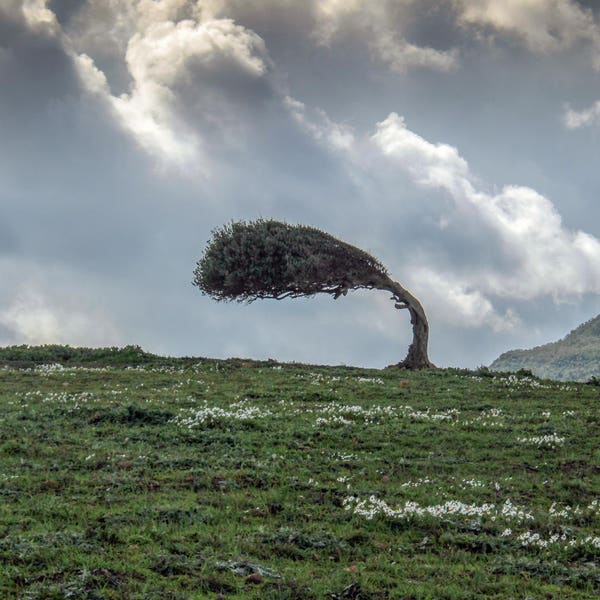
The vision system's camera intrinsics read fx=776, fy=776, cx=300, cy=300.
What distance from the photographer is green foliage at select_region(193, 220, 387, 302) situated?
45094 millimetres

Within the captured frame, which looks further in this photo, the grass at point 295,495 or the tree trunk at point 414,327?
the tree trunk at point 414,327

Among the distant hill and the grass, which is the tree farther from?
the distant hill

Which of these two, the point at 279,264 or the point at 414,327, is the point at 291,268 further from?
the point at 414,327

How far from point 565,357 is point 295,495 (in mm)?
82691

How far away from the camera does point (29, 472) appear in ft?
52.0

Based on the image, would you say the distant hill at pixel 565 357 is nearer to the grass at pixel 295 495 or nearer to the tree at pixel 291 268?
the tree at pixel 291 268

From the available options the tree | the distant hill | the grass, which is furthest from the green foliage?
the distant hill

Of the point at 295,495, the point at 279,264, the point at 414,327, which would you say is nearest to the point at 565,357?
the point at 414,327

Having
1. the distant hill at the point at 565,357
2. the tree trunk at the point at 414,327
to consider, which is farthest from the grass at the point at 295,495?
the distant hill at the point at 565,357

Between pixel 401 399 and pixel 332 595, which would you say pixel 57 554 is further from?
pixel 401 399

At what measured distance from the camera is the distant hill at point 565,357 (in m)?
85.7

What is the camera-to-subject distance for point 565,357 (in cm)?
9106

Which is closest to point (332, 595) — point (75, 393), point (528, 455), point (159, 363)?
point (528, 455)

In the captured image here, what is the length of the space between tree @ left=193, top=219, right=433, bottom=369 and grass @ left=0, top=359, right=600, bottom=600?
59.7 ft
